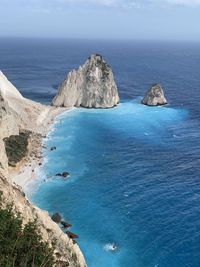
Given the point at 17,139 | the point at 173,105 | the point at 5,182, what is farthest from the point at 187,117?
the point at 5,182

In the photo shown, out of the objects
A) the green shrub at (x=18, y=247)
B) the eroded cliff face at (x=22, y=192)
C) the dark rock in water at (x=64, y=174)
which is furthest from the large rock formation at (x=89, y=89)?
the green shrub at (x=18, y=247)

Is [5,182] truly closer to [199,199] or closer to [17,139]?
[199,199]

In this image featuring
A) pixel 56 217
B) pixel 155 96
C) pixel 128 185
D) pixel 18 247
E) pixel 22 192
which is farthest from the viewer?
pixel 155 96

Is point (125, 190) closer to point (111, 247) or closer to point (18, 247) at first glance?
point (111, 247)

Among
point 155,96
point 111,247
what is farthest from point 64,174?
point 155,96

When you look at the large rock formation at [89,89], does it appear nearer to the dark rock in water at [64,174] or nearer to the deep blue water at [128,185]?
the deep blue water at [128,185]
